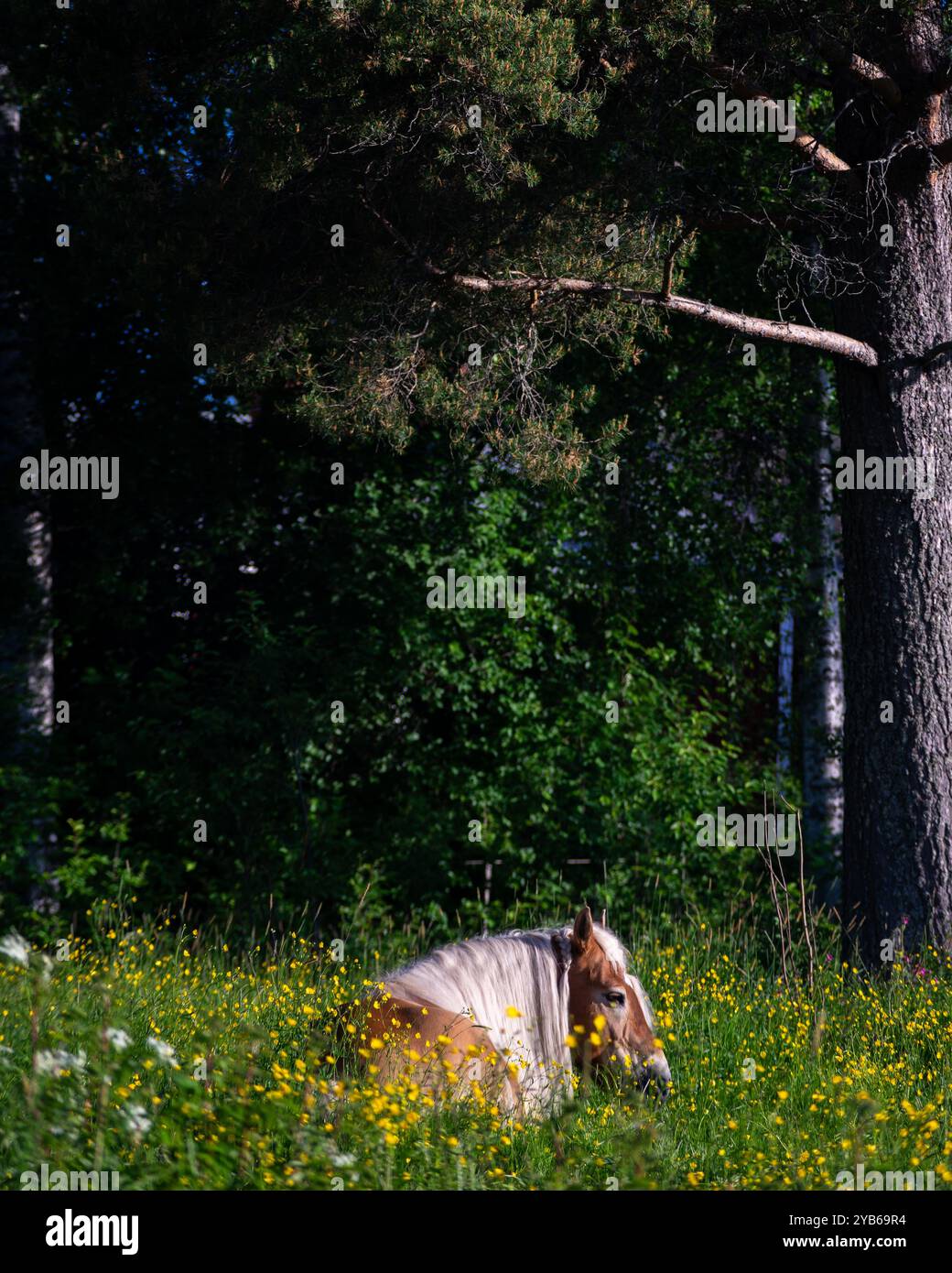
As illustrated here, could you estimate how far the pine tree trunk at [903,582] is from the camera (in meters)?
7.42

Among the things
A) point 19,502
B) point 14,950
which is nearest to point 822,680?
point 19,502

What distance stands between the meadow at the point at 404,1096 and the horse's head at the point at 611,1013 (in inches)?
5.2

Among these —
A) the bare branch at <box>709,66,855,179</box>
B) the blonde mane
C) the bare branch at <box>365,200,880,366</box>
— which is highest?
the bare branch at <box>709,66,855,179</box>

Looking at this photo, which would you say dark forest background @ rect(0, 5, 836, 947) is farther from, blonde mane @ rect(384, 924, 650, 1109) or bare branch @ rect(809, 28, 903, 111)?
blonde mane @ rect(384, 924, 650, 1109)

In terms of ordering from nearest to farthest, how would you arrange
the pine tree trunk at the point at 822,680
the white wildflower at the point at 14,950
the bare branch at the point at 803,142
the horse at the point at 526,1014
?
1. the white wildflower at the point at 14,950
2. the horse at the point at 526,1014
3. the bare branch at the point at 803,142
4. the pine tree trunk at the point at 822,680

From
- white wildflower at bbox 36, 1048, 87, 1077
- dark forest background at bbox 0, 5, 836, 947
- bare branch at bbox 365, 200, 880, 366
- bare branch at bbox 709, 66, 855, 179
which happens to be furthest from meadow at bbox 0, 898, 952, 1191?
bare branch at bbox 709, 66, 855, 179

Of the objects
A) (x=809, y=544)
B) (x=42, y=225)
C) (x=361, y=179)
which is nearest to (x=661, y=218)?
(x=361, y=179)

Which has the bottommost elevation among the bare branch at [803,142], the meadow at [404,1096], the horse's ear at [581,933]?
the meadow at [404,1096]

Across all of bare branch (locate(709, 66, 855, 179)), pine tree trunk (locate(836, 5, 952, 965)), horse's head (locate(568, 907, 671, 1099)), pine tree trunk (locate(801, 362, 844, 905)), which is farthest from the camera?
pine tree trunk (locate(801, 362, 844, 905))

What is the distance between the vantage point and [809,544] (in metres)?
11.3

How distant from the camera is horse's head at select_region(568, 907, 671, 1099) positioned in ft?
14.9

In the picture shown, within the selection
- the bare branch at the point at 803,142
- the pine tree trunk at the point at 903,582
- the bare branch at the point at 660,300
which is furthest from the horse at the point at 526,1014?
the bare branch at the point at 803,142

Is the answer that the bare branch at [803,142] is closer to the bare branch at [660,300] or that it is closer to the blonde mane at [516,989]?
the bare branch at [660,300]
